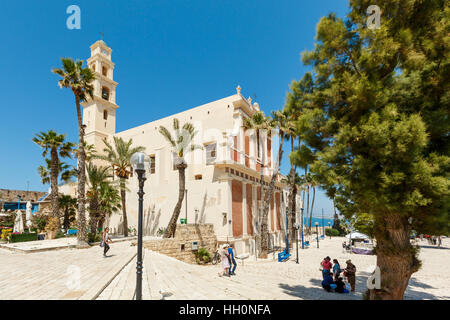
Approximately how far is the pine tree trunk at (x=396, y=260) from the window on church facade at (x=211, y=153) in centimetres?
1841

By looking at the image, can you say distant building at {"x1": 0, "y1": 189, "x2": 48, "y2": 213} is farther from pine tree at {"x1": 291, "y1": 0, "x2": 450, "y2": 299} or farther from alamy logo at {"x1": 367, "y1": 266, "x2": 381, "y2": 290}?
alamy logo at {"x1": 367, "y1": 266, "x2": 381, "y2": 290}

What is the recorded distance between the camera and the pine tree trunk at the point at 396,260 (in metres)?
5.62

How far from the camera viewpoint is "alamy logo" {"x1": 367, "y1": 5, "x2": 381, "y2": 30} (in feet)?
18.2

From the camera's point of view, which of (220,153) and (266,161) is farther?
(266,161)

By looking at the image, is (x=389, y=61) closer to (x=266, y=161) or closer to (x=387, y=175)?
(x=387, y=175)

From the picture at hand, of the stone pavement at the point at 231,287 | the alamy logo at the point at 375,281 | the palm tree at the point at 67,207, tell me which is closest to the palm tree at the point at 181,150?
the stone pavement at the point at 231,287

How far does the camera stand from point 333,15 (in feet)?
21.3

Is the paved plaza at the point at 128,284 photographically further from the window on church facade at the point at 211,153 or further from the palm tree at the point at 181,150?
the window on church facade at the point at 211,153

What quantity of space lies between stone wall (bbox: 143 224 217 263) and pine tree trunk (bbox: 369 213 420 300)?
13879 mm

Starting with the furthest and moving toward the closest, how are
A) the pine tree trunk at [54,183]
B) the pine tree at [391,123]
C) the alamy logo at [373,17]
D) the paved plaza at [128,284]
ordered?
A: the pine tree trunk at [54,183]
the paved plaza at [128,284]
the alamy logo at [373,17]
the pine tree at [391,123]

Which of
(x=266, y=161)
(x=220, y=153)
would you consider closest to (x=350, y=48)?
(x=220, y=153)

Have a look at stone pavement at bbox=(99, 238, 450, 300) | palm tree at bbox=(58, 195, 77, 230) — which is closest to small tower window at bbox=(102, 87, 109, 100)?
palm tree at bbox=(58, 195, 77, 230)

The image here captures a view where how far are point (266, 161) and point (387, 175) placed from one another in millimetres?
26583
